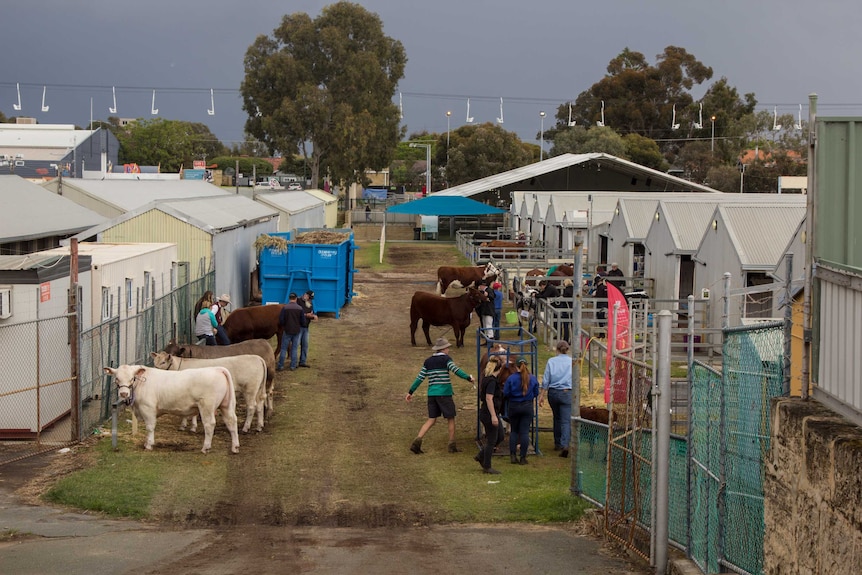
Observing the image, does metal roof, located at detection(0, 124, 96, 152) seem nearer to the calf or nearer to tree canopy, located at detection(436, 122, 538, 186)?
tree canopy, located at detection(436, 122, 538, 186)

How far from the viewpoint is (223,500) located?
1211 cm

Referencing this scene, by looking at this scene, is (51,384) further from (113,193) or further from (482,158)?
(482,158)

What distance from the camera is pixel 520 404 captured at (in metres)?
13.8

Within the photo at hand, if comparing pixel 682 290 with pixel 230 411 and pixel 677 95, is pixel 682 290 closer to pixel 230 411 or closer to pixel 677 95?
pixel 230 411

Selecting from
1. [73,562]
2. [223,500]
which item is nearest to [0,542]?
[73,562]

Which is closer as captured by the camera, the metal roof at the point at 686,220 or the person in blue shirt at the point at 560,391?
the person in blue shirt at the point at 560,391

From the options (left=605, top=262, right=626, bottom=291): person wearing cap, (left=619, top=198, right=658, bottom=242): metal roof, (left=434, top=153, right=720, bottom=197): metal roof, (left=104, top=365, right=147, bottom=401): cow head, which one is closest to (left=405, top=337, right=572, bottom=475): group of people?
(left=104, top=365, right=147, bottom=401): cow head

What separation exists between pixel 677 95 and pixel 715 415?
10133 centimetres

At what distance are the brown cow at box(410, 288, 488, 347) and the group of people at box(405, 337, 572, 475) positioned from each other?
9153 mm

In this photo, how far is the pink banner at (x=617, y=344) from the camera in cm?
1288

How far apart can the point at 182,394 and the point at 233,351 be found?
10.1 feet

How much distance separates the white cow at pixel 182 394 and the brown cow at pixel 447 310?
10.3m

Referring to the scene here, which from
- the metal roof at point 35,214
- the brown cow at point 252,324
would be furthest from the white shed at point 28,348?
the metal roof at point 35,214

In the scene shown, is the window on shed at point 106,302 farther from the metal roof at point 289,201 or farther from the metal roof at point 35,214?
the metal roof at point 289,201
